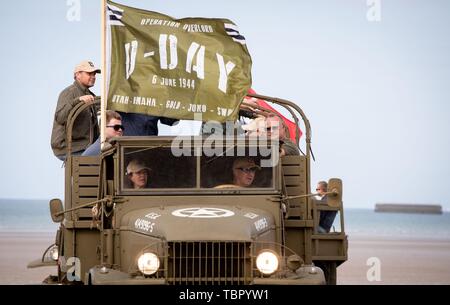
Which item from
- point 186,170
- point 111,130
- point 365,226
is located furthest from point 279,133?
point 365,226

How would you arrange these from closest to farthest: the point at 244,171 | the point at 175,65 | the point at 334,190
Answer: the point at 334,190, the point at 244,171, the point at 175,65

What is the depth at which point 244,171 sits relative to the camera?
16938mm

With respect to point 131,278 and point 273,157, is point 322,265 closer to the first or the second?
point 273,157

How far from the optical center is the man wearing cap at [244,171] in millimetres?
16906

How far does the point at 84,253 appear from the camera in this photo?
18.0 metres

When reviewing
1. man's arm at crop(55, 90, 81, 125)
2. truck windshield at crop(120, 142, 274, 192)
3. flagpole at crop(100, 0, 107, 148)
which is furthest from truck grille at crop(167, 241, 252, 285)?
man's arm at crop(55, 90, 81, 125)

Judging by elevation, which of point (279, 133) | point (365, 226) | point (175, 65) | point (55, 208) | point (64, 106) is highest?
point (175, 65)

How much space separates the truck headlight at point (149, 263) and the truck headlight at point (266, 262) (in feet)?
3.52

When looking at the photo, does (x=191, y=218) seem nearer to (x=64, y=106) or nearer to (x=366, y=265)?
(x=64, y=106)

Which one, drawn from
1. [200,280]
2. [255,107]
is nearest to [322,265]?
[255,107]

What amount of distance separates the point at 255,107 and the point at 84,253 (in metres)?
3.21

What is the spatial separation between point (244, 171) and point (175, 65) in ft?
6.89

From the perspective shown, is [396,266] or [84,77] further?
[396,266]

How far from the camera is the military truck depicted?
15.7 metres
